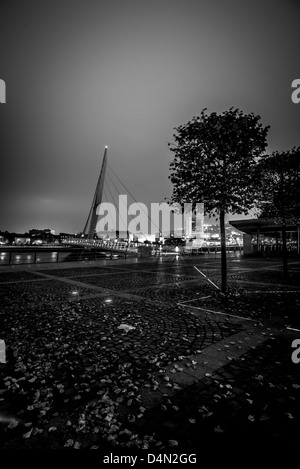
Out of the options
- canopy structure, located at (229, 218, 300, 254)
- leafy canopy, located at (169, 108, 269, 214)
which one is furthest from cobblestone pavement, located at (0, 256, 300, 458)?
canopy structure, located at (229, 218, 300, 254)

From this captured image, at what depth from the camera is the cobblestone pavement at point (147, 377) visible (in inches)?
92.7

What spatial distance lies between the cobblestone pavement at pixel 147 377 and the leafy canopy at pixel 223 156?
3906 millimetres

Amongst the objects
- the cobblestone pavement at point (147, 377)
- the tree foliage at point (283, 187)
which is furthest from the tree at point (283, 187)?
the cobblestone pavement at point (147, 377)

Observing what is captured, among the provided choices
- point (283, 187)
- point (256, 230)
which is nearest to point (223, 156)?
point (283, 187)

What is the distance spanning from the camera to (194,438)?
7.57 ft

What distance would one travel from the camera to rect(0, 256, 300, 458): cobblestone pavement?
2.35 metres

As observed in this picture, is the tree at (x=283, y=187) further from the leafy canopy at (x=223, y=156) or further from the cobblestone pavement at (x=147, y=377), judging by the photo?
the cobblestone pavement at (x=147, y=377)

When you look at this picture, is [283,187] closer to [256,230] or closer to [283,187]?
[283,187]

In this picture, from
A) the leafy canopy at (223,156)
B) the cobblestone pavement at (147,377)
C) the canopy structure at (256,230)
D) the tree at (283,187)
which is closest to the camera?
the cobblestone pavement at (147,377)

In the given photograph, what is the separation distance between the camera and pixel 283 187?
39.2 feet

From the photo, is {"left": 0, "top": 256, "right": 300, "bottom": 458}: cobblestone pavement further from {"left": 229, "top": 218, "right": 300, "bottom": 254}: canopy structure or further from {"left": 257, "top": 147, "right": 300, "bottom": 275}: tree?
{"left": 229, "top": 218, "right": 300, "bottom": 254}: canopy structure

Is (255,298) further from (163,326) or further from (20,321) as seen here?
(20,321)
